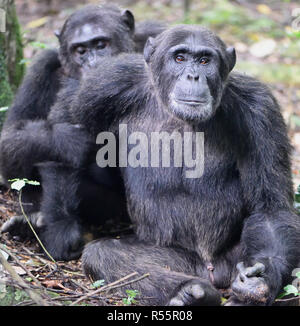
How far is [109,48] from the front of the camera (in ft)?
24.7

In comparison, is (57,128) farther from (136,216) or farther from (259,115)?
(259,115)

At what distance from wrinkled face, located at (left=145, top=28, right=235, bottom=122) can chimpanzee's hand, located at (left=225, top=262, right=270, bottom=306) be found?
1450 mm

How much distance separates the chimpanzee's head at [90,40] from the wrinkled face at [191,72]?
6.70 feet

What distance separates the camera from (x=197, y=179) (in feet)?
18.3

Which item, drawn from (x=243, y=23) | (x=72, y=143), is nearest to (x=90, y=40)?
(x=72, y=143)

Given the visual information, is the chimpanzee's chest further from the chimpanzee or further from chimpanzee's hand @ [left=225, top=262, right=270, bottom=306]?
the chimpanzee

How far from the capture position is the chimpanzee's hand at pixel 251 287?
4734 mm

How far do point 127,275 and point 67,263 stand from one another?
110 cm

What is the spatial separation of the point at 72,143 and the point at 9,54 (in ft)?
7.49

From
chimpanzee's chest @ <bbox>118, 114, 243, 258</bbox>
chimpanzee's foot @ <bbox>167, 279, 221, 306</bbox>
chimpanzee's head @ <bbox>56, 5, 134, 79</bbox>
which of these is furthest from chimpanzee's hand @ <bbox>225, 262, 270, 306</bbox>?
chimpanzee's head @ <bbox>56, 5, 134, 79</bbox>

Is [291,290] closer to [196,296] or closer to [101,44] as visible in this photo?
[196,296]

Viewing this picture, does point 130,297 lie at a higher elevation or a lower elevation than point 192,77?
lower

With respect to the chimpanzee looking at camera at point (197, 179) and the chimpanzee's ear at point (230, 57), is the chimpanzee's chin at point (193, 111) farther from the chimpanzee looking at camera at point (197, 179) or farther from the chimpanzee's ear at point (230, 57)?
the chimpanzee's ear at point (230, 57)
